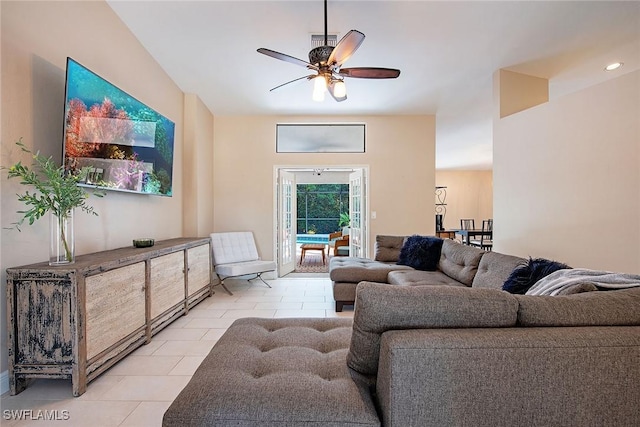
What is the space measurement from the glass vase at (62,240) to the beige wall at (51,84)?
177mm

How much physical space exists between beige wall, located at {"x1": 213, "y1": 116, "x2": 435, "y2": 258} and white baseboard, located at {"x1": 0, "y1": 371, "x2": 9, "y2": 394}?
→ 3.43m

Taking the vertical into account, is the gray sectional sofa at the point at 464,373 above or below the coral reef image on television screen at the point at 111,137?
below

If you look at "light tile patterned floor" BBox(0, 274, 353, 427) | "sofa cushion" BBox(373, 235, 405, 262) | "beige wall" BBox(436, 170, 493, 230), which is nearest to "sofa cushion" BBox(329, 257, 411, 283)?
"light tile patterned floor" BBox(0, 274, 353, 427)

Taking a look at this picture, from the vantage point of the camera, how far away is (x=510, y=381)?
0.98 meters

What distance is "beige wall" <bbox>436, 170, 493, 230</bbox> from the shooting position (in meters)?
11.2

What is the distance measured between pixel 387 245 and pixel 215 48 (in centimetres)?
328

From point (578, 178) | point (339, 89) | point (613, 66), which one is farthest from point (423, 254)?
point (613, 66)

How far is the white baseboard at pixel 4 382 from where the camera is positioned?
75.4 inches

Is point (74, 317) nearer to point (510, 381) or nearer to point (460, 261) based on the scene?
point (510, 381)

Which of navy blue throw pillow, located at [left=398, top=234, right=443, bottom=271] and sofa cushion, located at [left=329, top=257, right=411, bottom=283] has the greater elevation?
navy blue throw pillow, located at [left=398, top=234, right=443, bottom=271]

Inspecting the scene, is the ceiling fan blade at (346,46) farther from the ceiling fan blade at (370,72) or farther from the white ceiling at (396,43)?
the white ceiling at (396,43)

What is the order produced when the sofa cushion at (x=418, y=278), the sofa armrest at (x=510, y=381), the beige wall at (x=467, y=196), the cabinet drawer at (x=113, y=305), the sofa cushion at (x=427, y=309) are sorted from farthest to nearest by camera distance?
the beige wall at (x=467, y=196)
the sofa cushion at (x=418, y=278)
the cabinet drawer at (x=113, y=305)
the sofa cushion at (x=427, y=309)
the sofa armrest at (x=510, y=381)

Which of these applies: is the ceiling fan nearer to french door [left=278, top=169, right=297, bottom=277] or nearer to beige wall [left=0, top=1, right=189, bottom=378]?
beige wall [left=0, top=1, right=189, bottom=378]

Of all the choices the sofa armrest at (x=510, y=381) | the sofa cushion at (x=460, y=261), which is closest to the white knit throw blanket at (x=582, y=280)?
the sofa armrest at (x=510, y=381)
